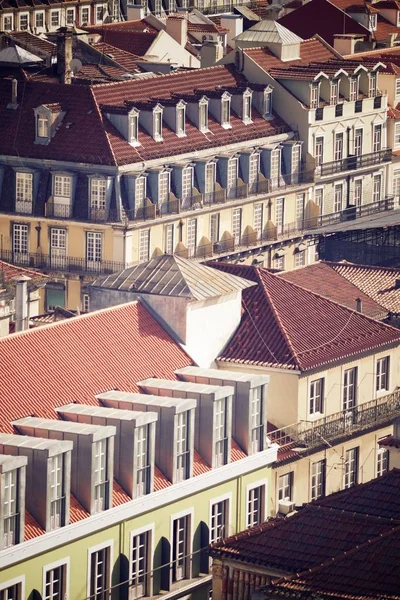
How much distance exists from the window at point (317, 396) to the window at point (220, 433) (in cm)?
813

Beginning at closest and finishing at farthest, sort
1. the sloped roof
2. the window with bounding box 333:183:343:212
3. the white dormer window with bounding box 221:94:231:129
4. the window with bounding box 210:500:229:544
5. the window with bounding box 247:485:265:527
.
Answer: the window with bounding box 210:500:229:544 → the window with bounding box 247:485:265:527 → the sloped roof → the white dormer window with bounding box 221:94:231:129 → the window with bounding box 333:183:343:212

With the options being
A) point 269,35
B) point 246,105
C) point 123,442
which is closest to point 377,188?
point 269,35

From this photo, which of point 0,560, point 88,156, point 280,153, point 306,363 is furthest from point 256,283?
point 280,153

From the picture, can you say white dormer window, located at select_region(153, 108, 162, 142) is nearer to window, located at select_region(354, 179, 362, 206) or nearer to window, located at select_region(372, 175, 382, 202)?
window, located at select_region(354, 179, 362, 206)

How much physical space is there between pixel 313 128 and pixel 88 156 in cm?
2024

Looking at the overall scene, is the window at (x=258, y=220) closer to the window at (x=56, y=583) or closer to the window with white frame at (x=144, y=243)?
the window with white frame at (x=144, y=243)

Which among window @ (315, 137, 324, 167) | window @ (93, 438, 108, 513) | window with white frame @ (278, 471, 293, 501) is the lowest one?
window @ (315, 137, 324, 167)

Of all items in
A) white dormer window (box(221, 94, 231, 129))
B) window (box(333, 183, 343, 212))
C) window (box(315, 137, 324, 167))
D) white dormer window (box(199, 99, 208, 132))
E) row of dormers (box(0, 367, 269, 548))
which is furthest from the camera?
window (box(333, 183, 343, 212))

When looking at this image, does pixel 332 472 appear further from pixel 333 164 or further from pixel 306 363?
pixel 333 164

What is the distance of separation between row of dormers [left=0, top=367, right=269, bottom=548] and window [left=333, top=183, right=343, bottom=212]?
64.1 m

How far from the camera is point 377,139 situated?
17150 cm

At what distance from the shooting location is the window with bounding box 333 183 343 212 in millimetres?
167262

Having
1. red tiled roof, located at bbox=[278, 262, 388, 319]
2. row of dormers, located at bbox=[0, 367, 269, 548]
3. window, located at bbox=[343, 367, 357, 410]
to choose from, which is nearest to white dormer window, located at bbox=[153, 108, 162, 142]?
red tiled roof, located at bbox=[278, 262, 388, 319]

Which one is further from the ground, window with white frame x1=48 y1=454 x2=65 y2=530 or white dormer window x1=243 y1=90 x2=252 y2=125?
window with white frame x1=48 y1=454 x2=65 y2=530
